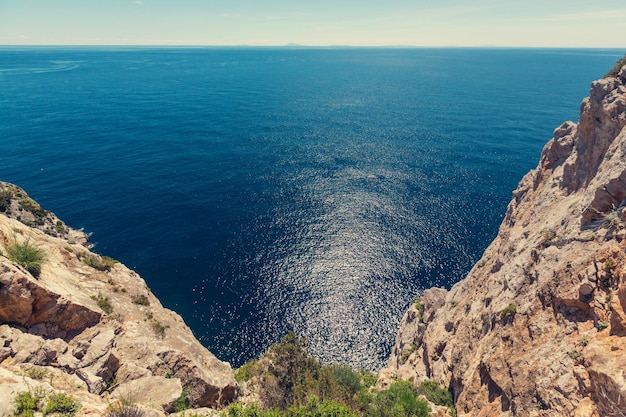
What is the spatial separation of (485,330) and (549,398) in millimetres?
13065

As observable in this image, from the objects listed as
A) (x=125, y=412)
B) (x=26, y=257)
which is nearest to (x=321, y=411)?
(x=125, y=412)

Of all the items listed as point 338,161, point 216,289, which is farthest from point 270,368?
point 338,161

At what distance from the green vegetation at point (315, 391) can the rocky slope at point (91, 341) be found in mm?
4727

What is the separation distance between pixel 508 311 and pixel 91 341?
38.4m

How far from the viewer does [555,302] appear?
Result: 2700 centimetres

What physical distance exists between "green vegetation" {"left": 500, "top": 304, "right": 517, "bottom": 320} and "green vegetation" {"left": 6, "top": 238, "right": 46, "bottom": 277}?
43862 mm

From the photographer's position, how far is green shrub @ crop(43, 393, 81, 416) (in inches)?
690

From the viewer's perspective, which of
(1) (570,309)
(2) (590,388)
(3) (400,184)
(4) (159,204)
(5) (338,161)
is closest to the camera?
(2) (590,388)


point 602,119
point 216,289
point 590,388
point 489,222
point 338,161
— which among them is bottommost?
point 216,289

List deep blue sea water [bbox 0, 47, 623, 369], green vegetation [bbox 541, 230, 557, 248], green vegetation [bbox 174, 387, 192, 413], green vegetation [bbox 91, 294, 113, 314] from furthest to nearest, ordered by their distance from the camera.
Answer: deep blue sea water [bbox 0, 47, 623, 369] < green vegetation [bbox 91, 294, 113, 314] < green vegetation [bbox 541, 230, 557, 248] < green vegetation [bbox 174, 387, 192, 413]

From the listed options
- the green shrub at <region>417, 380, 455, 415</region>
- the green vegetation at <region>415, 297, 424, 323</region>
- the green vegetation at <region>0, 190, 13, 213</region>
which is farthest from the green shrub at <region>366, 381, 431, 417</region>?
the green vegetation at <region>0, 190, 13, 213</region>

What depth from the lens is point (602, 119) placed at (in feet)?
128

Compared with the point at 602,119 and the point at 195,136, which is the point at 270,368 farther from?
the point at 195,136

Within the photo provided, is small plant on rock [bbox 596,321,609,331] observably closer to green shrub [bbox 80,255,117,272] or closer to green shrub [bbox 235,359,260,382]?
green shrub [bbox 235,359,260,382]
